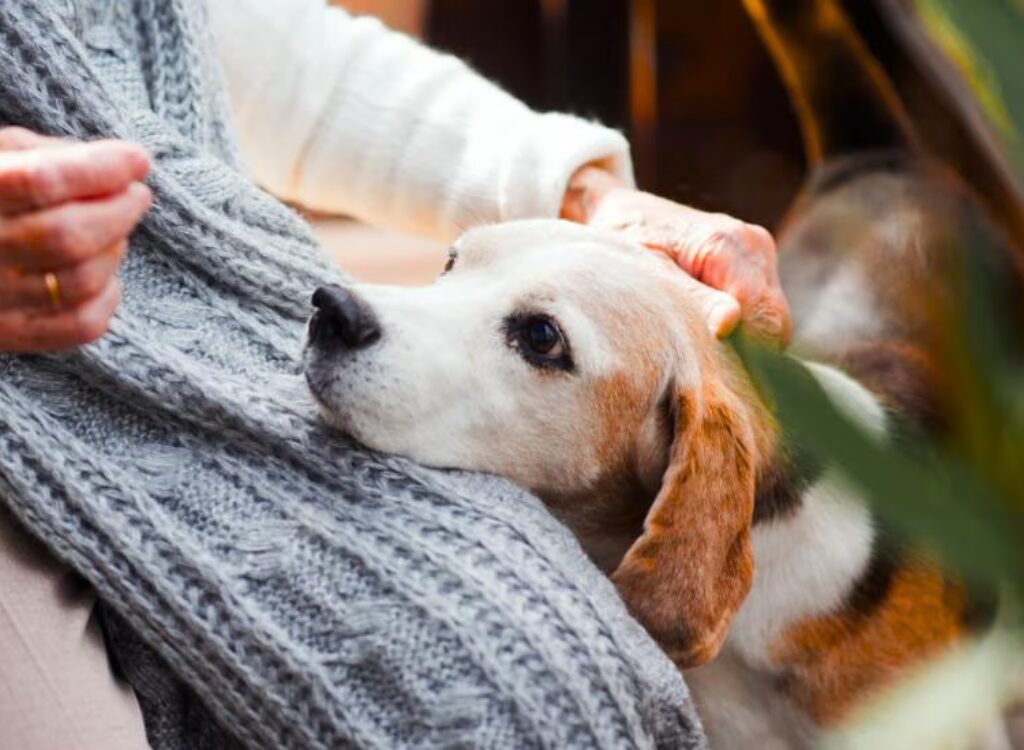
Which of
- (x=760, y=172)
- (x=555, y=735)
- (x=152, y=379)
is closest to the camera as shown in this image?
(x=555, y=735)

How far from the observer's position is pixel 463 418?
33.2 inches

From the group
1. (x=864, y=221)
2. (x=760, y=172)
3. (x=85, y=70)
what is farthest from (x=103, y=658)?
(x=760, y=172)

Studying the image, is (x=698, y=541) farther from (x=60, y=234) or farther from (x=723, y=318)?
(x=60, y=234)

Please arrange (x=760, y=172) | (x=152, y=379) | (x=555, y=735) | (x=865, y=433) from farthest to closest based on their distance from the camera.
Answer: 1. (x=760, y=172)
2. (x=152, y=379)
3. (x=555, y=735)
4. (x=865, y=433)

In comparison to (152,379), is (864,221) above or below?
above

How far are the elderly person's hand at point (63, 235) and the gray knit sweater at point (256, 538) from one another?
98mm

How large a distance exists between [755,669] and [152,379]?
0.46m

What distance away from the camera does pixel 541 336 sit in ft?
2.91

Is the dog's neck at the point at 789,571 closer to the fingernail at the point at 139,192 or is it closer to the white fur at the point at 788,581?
the white fur at the point at 788,581

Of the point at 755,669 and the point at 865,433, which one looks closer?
the point at 865,433

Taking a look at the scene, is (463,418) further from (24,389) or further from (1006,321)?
(1006,321)

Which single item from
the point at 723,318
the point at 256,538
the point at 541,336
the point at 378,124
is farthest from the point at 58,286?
the point at 378,124

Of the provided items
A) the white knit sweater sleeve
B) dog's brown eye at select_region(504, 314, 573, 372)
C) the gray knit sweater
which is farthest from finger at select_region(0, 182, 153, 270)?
the white knit sweater sleeve

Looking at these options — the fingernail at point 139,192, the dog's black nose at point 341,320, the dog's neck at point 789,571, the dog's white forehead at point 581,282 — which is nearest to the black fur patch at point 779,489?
the dog's neck at point 789,571
